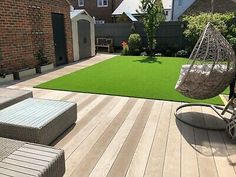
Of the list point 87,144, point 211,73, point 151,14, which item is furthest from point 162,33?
point 87,144

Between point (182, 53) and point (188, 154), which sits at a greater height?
point (182, 53)

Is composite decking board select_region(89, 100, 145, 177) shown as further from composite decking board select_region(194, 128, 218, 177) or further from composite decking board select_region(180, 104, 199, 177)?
composite decking board select_region(194, 128, 218, 177)

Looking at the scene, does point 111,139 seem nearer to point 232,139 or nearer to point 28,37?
point 232,139

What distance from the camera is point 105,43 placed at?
14711mm

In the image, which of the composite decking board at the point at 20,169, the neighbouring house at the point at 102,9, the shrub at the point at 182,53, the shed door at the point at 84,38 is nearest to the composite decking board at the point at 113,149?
the composite decking board at the point at 20,169

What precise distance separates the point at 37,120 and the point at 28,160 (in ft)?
3.13

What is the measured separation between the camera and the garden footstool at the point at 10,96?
346cm

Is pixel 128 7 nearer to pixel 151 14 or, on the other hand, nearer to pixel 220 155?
pixel 151 14

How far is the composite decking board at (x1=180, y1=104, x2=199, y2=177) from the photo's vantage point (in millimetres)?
2463

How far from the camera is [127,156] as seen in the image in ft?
9.07

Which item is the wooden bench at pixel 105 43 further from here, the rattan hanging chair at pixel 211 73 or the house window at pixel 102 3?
the rattan hanging chair at pixel 211 73

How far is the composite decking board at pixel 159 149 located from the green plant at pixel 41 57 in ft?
18.4

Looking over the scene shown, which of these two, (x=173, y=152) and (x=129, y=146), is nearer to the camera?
(x=173, y=152)

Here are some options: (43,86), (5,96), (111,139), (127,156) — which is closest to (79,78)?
(43,86)
